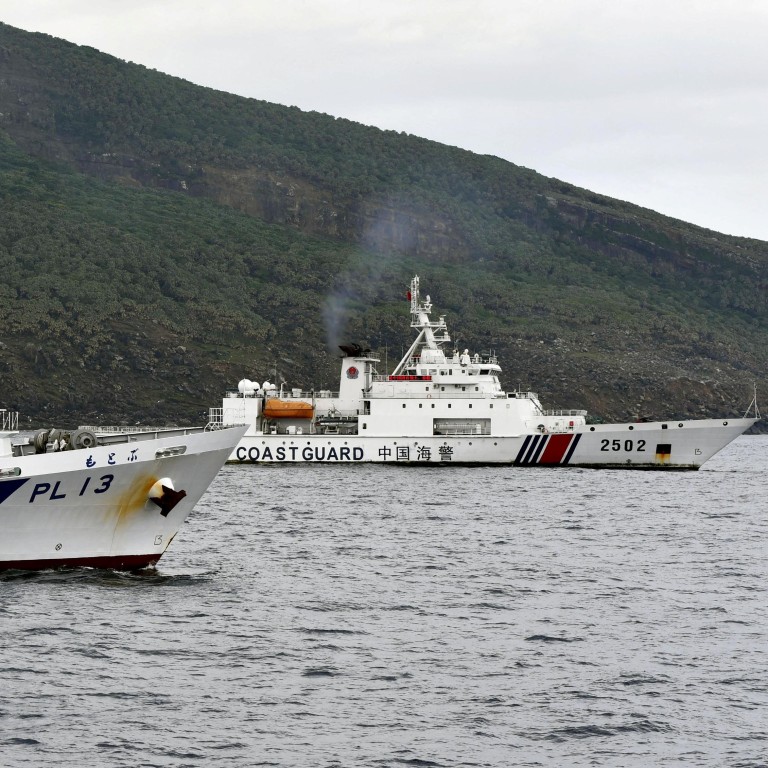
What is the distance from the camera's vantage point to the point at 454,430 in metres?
78.8

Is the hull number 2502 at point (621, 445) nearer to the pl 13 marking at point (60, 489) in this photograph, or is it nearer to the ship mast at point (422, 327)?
the ship mast at point (422, 327)

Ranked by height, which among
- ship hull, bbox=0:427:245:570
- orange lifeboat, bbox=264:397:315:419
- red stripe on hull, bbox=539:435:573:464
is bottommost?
ship hull, bbox=0:427:245:570

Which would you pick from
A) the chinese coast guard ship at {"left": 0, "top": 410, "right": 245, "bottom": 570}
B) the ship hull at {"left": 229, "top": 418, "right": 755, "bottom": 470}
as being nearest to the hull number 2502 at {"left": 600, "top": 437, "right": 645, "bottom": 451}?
the ship hull at {"left": 229, "top": 418, "right": 755, "bottom": 470}

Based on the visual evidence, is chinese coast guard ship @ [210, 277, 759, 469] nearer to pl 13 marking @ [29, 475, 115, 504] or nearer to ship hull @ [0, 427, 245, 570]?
ship hull @ [0, 427, 245, 570]

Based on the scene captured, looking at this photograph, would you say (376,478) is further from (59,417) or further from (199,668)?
(59,417)

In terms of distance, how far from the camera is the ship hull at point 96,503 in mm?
32156

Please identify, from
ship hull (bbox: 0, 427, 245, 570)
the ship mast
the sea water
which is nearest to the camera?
the sea water

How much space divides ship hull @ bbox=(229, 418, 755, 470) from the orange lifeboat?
148 cm

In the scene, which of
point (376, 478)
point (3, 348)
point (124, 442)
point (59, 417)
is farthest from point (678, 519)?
point (3, 348)

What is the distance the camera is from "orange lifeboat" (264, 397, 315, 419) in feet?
269

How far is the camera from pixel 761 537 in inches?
1871

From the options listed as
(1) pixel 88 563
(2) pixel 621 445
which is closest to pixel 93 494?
(1) pixel 88 563

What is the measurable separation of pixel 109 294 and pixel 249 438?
4336 inches

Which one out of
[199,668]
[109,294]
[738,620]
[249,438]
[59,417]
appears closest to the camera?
[199,668]
